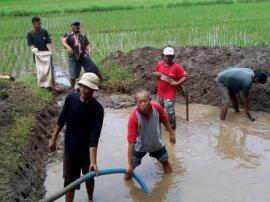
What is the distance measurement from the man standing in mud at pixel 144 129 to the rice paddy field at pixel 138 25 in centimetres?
745

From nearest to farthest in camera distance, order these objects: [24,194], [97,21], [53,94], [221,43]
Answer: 1. [24,194]
2. [53,94]
3. [221,43]
4. [97,21]

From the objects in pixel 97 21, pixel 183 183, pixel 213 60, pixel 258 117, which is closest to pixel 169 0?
pixel 97 21

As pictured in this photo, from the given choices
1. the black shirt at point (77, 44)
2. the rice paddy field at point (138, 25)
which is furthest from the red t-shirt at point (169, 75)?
the rice paddy field at point (138, 25)

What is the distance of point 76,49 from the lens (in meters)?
8.90

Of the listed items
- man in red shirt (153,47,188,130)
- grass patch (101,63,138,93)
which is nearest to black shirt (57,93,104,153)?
man in red shirt (153,47,188,130)

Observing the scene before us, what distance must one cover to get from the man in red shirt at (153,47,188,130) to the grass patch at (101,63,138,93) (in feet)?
8.61

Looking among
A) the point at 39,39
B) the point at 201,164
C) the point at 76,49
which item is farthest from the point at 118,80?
the point at 201,164

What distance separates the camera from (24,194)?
5.40 metres

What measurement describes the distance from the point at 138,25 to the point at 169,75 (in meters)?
12.3

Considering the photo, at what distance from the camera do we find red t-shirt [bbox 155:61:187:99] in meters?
7.32

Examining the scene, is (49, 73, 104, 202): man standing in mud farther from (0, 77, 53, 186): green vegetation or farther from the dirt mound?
the dirt mound

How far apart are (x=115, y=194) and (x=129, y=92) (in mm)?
4511

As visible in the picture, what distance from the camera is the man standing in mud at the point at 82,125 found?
15.4 feet

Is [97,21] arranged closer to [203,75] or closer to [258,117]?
[203,75]
